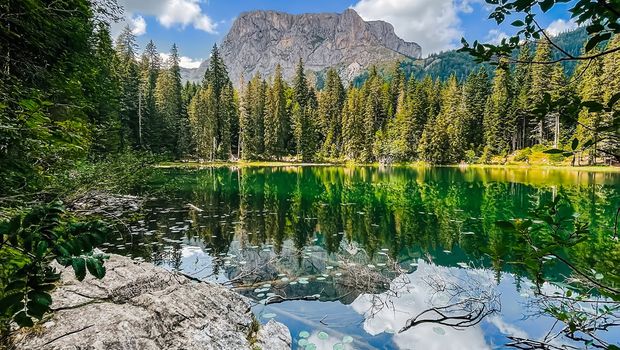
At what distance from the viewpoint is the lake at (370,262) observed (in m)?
5.65

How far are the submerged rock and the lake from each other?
1321mm

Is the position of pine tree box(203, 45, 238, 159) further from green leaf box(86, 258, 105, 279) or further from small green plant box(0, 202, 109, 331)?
green leaf box(86, 258, 105, 279)

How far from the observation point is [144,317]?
365 cm

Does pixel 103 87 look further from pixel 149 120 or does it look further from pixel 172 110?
pixel 172 110

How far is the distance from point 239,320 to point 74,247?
13.3 ft

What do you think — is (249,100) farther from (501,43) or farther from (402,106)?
(501,43)

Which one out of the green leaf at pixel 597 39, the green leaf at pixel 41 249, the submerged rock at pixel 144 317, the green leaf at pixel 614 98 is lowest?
the submerged rock at pixel 144 317

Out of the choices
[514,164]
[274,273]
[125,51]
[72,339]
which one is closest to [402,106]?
[514,164]

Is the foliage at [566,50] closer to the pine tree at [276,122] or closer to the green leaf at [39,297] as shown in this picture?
the green leaf at [39,297]

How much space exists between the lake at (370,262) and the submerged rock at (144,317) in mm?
1321

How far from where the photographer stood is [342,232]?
41.8ft

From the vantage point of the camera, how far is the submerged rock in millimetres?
3104

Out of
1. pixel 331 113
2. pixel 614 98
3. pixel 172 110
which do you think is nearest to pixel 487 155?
pixel 331 113

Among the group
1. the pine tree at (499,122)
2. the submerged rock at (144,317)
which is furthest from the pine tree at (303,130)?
the submerged rock at (144,317)
